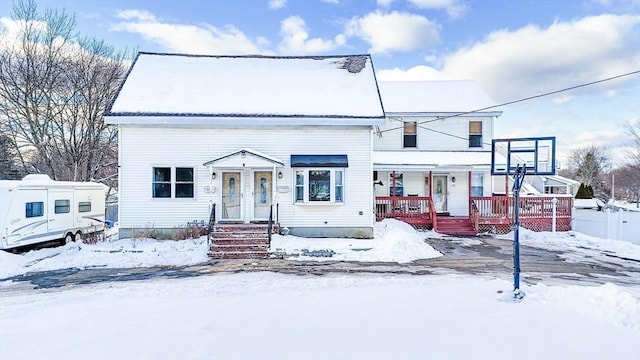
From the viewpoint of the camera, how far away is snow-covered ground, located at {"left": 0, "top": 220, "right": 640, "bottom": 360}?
15.5ft

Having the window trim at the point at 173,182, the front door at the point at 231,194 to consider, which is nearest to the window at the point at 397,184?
the front door at the point at 231,194

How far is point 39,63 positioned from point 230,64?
16831mm

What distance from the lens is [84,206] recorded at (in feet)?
51.7

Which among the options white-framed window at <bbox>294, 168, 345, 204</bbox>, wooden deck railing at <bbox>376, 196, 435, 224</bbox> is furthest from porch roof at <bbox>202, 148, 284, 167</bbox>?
wooden deck railing at <bbox>376, 196, 435, 224</bbox>

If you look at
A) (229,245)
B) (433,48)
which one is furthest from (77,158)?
(433,48)

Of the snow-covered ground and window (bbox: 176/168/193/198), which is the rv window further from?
the snow-covered ground

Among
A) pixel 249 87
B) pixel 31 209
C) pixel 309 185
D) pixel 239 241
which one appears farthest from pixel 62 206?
pixel 309 185

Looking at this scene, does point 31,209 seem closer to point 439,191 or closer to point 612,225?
point 439,191

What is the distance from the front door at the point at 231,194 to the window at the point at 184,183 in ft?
4.25

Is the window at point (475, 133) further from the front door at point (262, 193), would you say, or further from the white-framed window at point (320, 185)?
the front door at point (262, 193)

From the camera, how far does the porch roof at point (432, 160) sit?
59.8ft

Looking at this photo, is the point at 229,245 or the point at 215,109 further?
the point at 215,109

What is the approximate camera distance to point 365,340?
199 inches

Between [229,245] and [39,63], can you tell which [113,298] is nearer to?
[229,245]
